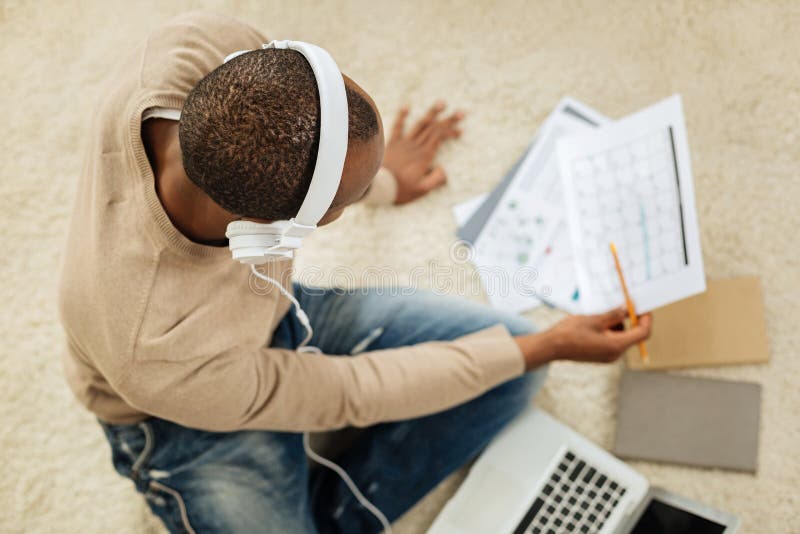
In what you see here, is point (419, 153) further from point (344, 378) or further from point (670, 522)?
point (670, 522)

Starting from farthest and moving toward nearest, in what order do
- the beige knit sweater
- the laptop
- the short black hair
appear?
the laptop → the beige knit sweater → the short black hair

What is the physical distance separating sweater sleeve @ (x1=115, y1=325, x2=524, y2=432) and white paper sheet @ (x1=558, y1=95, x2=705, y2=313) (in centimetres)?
19

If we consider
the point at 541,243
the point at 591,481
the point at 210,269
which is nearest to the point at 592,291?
the point at 541,243

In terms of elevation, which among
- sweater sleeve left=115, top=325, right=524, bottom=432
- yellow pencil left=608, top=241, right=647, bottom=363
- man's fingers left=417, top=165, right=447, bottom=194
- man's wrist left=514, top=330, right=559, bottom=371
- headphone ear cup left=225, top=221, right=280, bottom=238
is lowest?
sweater sleeve left=115, top=325, right=524, bottom=432

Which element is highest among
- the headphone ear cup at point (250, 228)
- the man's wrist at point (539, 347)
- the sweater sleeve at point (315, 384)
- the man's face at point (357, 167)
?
the man's face at point (357, 167)

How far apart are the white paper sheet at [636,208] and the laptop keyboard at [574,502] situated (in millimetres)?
259

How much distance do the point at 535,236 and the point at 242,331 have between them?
59cm

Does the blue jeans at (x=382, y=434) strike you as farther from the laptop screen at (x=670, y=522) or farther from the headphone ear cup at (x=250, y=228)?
the headphone ear cup at (x=250, y=228)

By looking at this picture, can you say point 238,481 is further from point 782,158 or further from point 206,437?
point 782,158

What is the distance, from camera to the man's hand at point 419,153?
1205mm

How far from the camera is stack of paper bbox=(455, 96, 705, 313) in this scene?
97 cm

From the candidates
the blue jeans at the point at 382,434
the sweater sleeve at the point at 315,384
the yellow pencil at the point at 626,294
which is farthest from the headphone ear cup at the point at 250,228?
the yellow pencil at the point at 626,294

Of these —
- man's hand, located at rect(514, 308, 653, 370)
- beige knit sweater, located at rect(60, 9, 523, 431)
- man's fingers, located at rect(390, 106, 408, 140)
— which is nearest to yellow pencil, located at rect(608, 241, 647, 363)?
man's hand, located at rect(514, 308, 653, 370)

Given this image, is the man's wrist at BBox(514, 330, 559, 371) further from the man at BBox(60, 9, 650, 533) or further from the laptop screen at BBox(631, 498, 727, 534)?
the laptop screen at BBox(631, 498, 727, 534)
